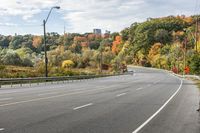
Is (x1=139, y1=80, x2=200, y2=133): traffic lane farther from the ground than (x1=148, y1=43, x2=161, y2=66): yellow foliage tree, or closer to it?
closer to it

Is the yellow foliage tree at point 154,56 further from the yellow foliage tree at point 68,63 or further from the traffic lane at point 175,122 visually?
the traffic lane at point 175,122

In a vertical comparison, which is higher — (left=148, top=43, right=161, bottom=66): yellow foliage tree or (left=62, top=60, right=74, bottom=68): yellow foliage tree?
(left=148, top=43, right=161, bottom=66): yellow foliage tree

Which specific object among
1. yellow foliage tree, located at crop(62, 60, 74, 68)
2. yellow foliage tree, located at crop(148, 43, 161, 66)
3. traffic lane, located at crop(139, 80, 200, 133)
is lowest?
traffic lane, located at crop(139, 80, 200, 133)

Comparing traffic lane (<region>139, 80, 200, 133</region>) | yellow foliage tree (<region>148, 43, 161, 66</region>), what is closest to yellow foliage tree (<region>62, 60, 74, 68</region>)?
yellow foliage tree (<region>148, 43, 161, 66</region>)

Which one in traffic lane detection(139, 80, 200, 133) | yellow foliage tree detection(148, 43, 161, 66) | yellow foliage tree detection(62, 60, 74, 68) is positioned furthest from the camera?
yellow foliage tree detection(148, 43, 161, 66)

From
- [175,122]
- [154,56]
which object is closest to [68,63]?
[154,56]

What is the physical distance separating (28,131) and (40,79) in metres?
37.1

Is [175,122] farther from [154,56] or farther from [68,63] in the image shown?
[154,56]

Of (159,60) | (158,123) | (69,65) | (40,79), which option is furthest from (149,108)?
(159,60)

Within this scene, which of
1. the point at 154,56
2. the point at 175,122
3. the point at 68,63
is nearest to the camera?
the point at 175,122

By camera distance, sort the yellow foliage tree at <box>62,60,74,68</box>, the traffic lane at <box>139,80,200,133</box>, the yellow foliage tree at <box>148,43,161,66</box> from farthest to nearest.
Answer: the yellow foliage tree at <box>148,43,161,66</box>
the yellow foliage tree at <box>62,60,74,68</box>
the traffic lane at <box>139,80,200,133</box>

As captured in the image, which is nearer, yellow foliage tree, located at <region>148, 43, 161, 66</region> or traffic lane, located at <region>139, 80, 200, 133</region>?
traffic lane, located at <region>139, 80, 200, 133</region>

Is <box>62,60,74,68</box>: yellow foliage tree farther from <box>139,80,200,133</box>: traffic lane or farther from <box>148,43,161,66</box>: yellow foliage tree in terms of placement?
<box>139,80,200,133</box>: traffic lane

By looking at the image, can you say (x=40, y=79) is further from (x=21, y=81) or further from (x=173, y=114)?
(x=173, y=114)
